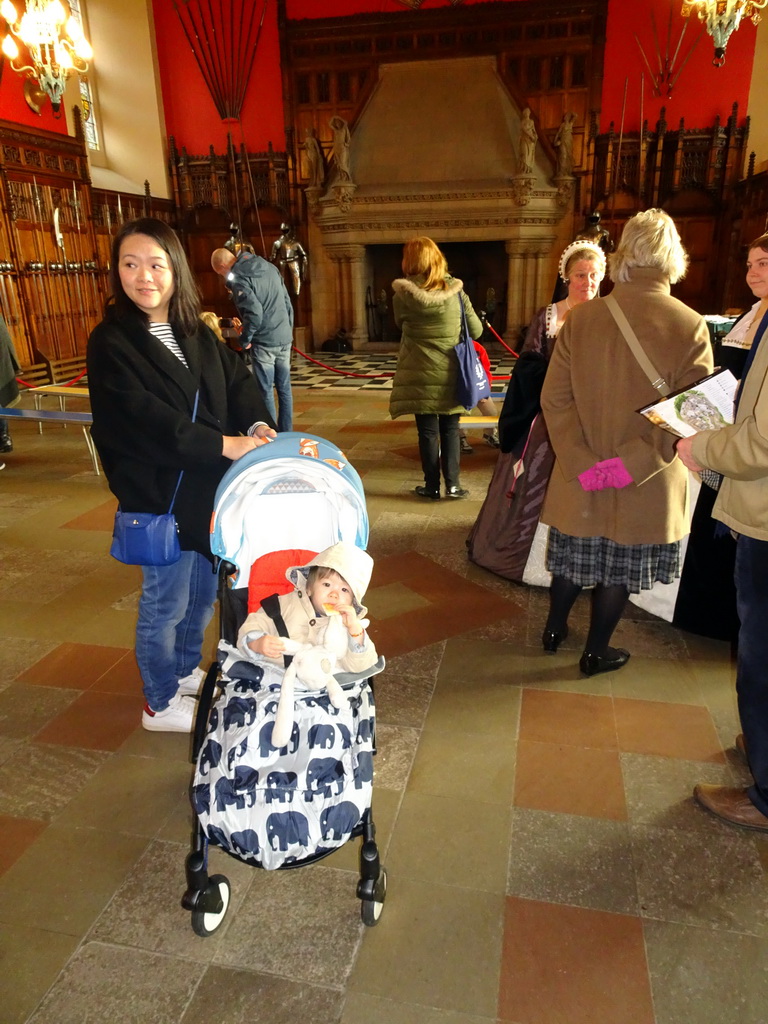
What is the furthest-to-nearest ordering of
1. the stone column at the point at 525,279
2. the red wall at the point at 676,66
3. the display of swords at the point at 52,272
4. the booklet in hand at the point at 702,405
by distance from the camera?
the stone column at the point at 525,279, the red wall at the point at 676,66, the display of swords at the point at 52,272, the booklet in hand at the point at 702,405

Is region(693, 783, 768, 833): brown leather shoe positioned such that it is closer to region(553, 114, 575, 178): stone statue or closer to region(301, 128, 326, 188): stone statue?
region(553, 114, 575, 178): stone statue

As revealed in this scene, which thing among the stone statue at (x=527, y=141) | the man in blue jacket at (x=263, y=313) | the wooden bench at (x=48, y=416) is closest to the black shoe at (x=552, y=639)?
the man in blue jacket at (x=263, y=313)

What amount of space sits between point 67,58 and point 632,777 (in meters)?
8.91

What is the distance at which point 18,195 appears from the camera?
31.8 feet

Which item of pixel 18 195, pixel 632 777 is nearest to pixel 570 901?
pixel 632 777

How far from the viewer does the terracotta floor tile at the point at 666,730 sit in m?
2.25

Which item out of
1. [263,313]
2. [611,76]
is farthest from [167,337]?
[611,76]

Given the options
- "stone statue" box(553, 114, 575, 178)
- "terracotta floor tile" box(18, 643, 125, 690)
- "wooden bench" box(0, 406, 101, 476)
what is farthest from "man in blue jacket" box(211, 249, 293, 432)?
"stone statue" box(553, 114, 575, 178)

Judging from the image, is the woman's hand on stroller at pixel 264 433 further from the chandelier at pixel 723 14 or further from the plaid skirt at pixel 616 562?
the chandelier at pixel 723 14

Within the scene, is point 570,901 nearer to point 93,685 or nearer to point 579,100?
point 93,685

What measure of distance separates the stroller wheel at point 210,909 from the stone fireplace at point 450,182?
12084 millimetres

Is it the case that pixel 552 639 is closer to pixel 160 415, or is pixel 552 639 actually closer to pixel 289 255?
pixel 160 415

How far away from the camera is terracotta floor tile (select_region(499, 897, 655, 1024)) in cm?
144

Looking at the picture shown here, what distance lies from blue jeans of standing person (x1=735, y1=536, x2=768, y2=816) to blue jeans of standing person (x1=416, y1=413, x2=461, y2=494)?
2818mm
